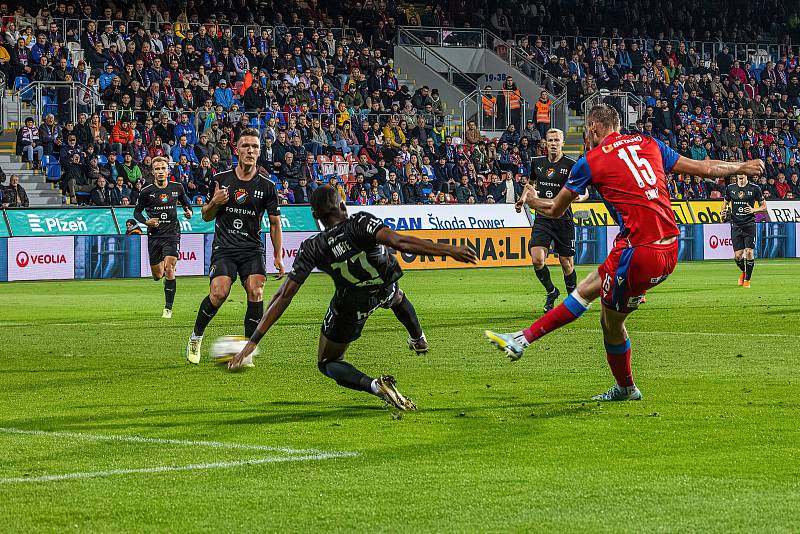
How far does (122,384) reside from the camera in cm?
1151

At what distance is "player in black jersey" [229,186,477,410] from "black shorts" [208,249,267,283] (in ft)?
13.9

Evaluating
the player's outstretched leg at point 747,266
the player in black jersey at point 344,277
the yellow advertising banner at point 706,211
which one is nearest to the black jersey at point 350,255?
the player in black jersey at point 344,277

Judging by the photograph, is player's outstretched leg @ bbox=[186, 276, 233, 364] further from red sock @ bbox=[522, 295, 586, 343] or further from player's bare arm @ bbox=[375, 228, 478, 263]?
player's bare arm @ bbox=[375, 228, 478, 263]

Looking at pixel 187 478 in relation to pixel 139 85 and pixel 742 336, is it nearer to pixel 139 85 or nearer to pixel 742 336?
pixel 742 336

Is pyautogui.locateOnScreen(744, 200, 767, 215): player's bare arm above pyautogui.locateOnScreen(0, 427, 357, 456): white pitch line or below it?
below

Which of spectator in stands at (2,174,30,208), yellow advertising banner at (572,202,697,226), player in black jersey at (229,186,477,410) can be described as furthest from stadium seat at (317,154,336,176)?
player in black jersey at (229,186,477,410)

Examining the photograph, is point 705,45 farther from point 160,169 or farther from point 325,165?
point 160,169

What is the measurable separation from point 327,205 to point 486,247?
26838 mm

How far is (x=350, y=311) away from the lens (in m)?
9.15

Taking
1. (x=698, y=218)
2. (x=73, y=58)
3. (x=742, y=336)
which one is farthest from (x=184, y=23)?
(x=742, y=336)

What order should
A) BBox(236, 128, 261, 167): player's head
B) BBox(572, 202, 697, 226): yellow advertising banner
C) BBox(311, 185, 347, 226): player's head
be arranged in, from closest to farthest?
1. BBox(311, 185, 347, 226): player's head
2. BBox(236, 128, 261, 167): player's head
3. BBox(572, 202, 697, 226): yellow advertising banner

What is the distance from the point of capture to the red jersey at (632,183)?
945 centimetres

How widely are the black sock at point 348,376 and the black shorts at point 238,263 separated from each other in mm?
4329

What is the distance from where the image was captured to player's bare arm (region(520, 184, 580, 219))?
949 centimetres
